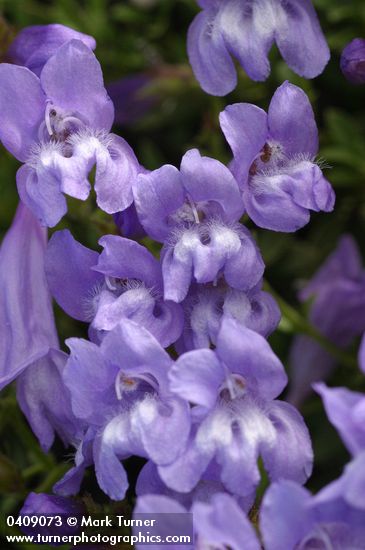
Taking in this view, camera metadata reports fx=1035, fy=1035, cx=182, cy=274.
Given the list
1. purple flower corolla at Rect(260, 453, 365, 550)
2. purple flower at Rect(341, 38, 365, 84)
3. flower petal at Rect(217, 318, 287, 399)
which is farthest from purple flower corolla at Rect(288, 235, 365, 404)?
purple flower corolla at Rect(260, 453, 365, 550)

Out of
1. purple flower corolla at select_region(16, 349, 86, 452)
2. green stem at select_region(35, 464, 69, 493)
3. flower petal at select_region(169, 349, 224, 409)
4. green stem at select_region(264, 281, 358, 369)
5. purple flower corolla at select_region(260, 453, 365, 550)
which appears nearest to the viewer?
purple flower corolla at select_region(260, 453, 365, 550)

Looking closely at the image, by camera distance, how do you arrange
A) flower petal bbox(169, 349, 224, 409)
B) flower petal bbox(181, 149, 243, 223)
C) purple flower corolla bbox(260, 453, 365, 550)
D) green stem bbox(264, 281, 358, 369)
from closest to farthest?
purple flower corolla bbox(260, 453, 365, 550), flower petal bbox(169, 349, 224, 409), flower petal bbox(181, 149, 243, 223), green stem bbox(264, 281, 358, 369)

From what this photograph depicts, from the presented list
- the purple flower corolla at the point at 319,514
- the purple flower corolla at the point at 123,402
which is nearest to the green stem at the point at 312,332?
the purple flower corolla at the point at 123,402

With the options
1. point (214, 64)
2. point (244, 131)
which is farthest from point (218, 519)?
point (214, 64)

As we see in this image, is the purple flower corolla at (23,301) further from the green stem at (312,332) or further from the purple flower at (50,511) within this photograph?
the green stem at (312,332)

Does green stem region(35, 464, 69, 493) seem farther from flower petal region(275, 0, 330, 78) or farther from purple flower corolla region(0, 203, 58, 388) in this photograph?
flower petal region(275, 0, 330, 78)
